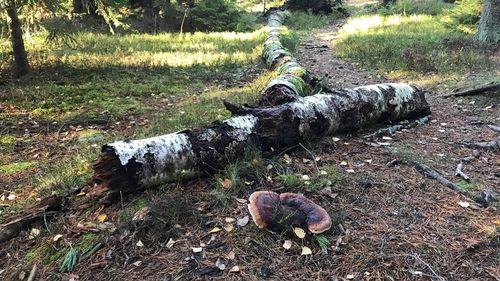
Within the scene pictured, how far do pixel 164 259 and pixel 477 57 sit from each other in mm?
10924

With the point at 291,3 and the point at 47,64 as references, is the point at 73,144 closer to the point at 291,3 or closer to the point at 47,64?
the point at 47,64

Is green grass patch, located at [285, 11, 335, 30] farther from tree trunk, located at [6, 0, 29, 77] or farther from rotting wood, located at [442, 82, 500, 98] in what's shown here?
tree trunk, located at [6, 0, 29, 77]

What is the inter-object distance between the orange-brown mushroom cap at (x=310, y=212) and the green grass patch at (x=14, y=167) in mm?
3769

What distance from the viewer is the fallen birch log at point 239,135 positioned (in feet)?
13.3

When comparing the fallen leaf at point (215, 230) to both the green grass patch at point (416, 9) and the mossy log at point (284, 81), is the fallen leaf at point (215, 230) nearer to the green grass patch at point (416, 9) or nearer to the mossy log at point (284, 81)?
the mossy log at point (284, 81)

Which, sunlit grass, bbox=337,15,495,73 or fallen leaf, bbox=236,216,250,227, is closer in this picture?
fallen leaf, bbox=236,216,250,227

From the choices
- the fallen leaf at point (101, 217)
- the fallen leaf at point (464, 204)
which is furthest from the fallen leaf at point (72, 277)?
the fallen leaf at point (464, 204)

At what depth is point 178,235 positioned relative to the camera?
3.73m

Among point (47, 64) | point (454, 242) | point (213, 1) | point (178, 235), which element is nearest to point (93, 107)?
point (47, 64)

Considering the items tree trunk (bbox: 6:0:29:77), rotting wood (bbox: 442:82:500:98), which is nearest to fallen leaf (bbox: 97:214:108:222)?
rotting wood (bbox: 442:82:500:98)

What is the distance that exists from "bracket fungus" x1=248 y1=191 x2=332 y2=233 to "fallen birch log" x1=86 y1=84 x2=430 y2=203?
3.45ft

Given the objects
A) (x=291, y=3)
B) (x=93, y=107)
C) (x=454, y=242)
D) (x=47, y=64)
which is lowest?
(x=454, y=242)

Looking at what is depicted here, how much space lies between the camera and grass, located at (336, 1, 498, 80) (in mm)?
10875

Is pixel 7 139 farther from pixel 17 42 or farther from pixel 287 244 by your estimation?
pixel 287 244
